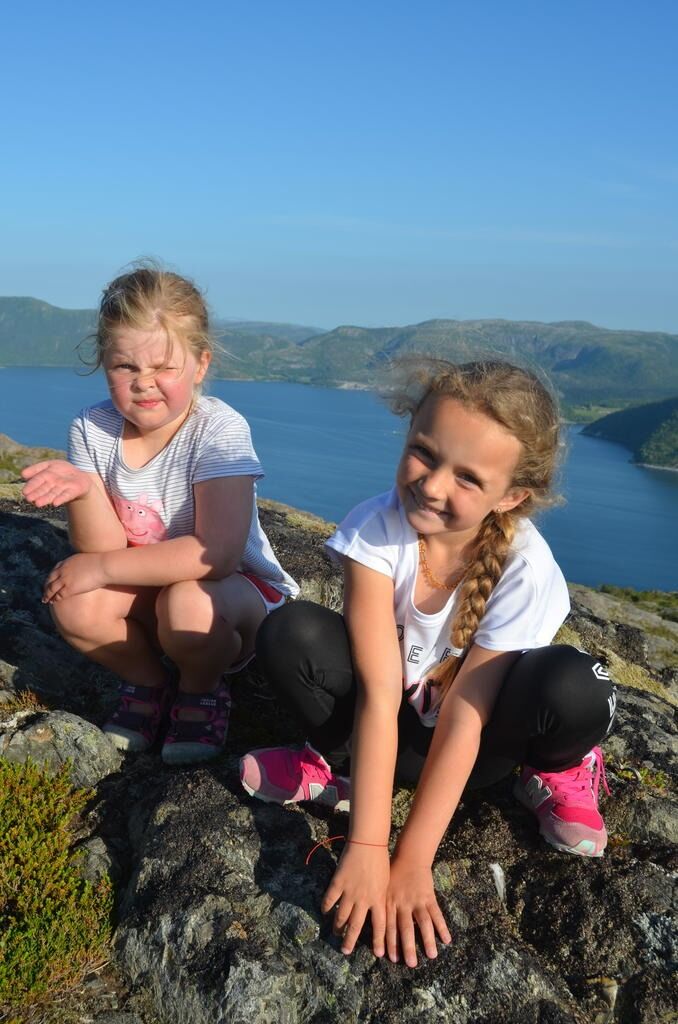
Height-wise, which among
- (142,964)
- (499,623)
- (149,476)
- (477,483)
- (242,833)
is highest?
(477,483)

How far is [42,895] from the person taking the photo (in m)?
3.05

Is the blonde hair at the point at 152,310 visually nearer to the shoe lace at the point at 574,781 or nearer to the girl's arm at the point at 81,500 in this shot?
the girl's arm at the point at 81,500

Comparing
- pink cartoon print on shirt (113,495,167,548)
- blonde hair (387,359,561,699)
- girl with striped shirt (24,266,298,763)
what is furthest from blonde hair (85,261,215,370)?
blonde hair (387,359,561,699)

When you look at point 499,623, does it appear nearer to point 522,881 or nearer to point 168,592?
point 522,881

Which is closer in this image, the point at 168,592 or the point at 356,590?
the point at 356,590

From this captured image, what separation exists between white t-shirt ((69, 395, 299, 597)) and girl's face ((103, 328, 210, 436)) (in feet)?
0.53

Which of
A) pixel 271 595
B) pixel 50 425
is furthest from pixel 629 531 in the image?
pixel 271 595

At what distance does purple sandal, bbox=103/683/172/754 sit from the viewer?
161 inches

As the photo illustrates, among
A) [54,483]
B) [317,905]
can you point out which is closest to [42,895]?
[317,905]

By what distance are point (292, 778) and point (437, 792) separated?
2.35ft

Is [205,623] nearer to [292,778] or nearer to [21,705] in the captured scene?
[292,778]

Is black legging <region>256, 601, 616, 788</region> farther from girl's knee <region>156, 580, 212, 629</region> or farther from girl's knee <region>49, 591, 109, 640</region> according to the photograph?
girl's knee <region>49, 591, 109, 640</region>

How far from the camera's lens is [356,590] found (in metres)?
→ 3.33

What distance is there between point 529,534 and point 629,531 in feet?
311
